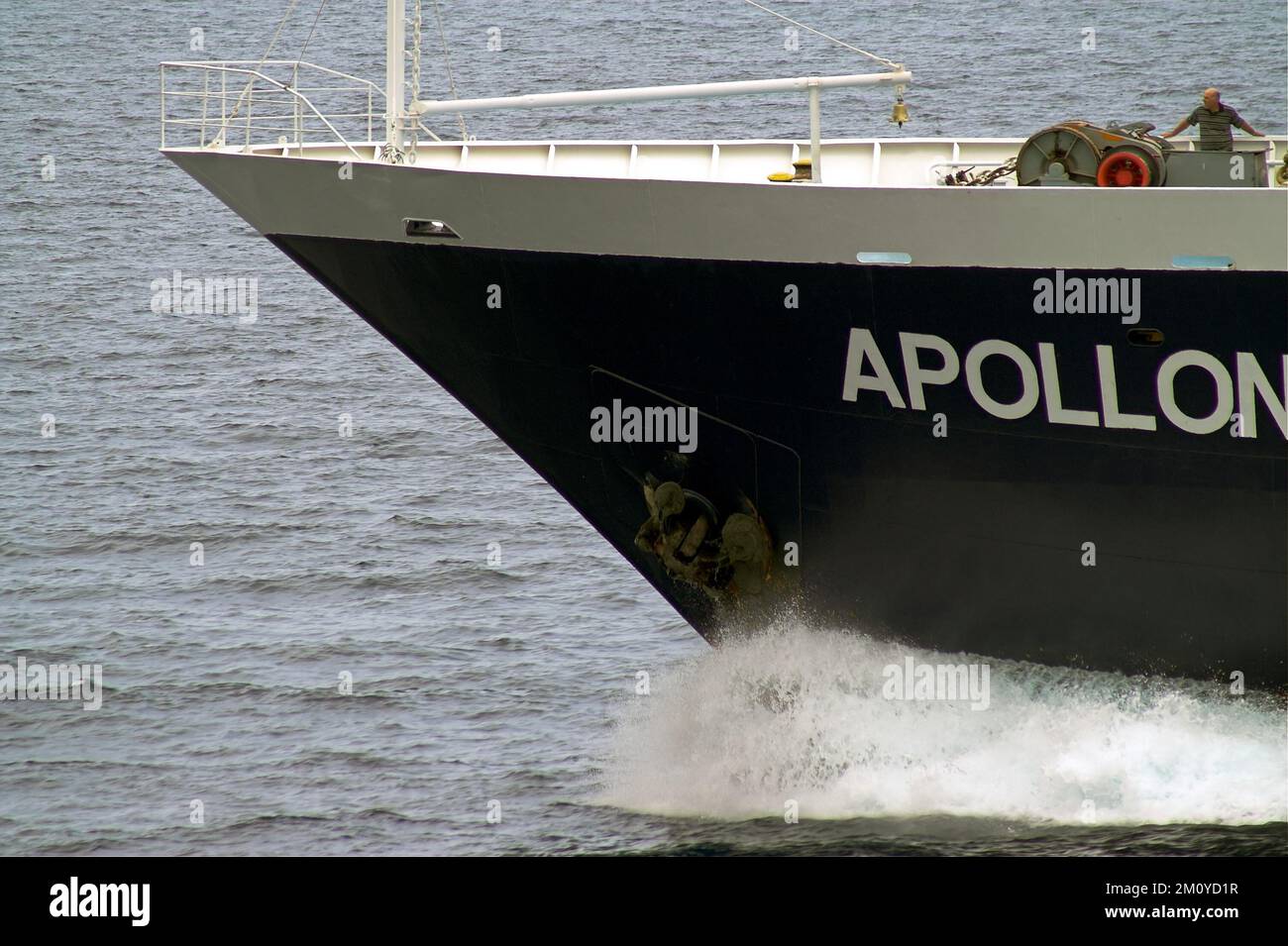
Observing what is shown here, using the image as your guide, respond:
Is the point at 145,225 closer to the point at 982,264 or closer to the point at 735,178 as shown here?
the point at 735,178

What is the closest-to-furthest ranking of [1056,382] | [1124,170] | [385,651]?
[1056,382] → [1124,170] → [385,651]

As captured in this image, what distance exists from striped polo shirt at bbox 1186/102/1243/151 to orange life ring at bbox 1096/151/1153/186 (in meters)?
1.55

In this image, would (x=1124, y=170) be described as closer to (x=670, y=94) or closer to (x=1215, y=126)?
(x=1215, y=126)

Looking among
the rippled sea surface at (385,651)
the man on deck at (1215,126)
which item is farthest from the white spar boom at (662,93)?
the rippled sea surface at (385,651)

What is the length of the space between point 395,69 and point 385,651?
11606mm

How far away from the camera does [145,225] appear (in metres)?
53.5

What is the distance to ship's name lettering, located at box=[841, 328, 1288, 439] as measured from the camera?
1412cm

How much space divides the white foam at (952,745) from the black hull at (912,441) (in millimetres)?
364

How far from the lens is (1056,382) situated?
14.7 m

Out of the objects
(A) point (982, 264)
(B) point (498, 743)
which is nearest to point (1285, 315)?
(A) point (982, 264)

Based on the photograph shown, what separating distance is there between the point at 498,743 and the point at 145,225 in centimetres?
3711

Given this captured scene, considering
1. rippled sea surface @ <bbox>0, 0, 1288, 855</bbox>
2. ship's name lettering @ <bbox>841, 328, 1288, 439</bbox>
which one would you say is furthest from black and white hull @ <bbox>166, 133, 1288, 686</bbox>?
rippled sea surface @ <bbox>0, 0, 1288, 855</bbox>

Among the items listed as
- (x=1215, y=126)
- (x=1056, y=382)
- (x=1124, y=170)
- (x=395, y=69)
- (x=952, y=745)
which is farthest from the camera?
(x=952, y=745)

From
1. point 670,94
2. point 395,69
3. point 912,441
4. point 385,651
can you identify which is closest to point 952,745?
point 912,441
